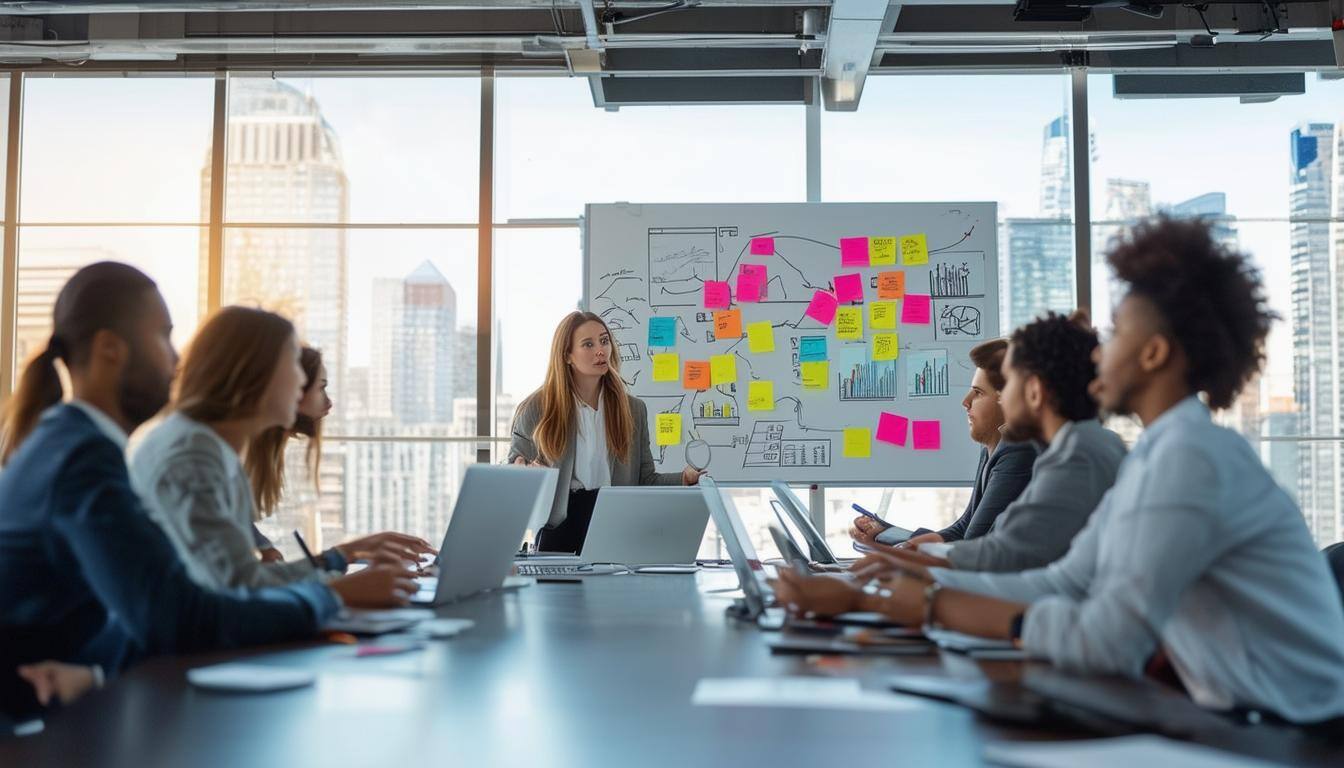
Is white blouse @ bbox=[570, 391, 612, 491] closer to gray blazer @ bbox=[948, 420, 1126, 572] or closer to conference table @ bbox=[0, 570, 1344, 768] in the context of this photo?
gray blazer @ bbox=[948, 420, 1126, 572]

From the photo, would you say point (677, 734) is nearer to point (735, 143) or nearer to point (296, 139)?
point (735, 143)

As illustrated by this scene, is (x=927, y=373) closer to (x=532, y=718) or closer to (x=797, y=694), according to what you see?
(x=797, y=694)

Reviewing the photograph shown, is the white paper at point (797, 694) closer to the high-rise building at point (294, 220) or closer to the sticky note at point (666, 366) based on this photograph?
the sticky note at point (666, 366)

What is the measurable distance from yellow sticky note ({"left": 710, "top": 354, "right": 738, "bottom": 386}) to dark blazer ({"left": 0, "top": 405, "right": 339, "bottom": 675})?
3665mm

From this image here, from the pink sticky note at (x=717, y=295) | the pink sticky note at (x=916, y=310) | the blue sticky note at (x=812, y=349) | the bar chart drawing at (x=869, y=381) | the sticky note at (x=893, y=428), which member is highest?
the pink sticky note at (x=717, y=295)

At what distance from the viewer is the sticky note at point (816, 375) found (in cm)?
522

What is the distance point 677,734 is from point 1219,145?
5552 millimetres

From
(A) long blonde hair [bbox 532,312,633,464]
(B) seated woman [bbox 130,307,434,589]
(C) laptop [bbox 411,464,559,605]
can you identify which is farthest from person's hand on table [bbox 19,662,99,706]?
(A) long blonde hair [bbox 532,312,633,464]

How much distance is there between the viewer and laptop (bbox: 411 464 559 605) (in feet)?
6.94

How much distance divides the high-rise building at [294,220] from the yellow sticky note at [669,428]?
167cm

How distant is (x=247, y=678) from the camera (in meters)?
1.34

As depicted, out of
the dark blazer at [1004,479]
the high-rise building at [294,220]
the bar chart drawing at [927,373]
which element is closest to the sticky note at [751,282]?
the bar chart drawing at [927,373]

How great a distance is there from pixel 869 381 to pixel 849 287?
17.5 inches

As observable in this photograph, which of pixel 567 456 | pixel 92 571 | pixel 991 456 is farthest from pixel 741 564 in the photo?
pixel 567 456
